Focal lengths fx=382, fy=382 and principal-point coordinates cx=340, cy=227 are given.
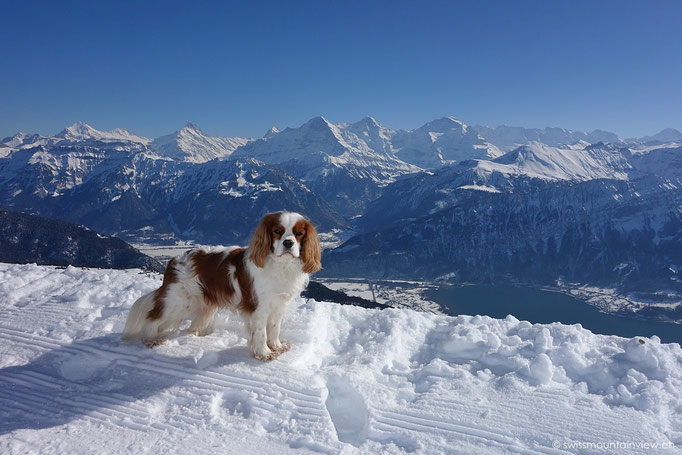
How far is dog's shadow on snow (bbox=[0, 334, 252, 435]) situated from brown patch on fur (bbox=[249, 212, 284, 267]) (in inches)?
70.0

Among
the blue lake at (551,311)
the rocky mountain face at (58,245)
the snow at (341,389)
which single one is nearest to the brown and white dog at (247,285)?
the snow at (341,389)

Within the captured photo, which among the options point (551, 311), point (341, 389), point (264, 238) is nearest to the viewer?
point (341, 389)

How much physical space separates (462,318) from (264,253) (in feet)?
15.3

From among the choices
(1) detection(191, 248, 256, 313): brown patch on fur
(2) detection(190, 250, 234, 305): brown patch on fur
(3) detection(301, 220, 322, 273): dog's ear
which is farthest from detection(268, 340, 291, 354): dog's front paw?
(3) detection(301, 220, 322, 273): dog's ear

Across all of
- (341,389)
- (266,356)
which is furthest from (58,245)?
(341,389)

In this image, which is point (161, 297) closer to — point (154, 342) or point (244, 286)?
point (154, 342)

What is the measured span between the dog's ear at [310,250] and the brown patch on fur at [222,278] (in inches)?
41.1

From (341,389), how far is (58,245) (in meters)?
171

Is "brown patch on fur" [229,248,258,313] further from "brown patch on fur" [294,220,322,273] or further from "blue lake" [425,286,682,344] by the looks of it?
"blue lake" [425,286,682,344]

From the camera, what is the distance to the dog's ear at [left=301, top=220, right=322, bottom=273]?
6.16 meters

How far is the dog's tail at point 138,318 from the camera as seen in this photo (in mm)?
6699

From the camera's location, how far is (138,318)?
6727 millimetres

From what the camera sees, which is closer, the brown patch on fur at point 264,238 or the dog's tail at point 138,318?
the brown patch on fur at point 264,238

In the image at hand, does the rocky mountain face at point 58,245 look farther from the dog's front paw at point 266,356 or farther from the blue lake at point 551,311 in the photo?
the dog's front paw at point 266,356
